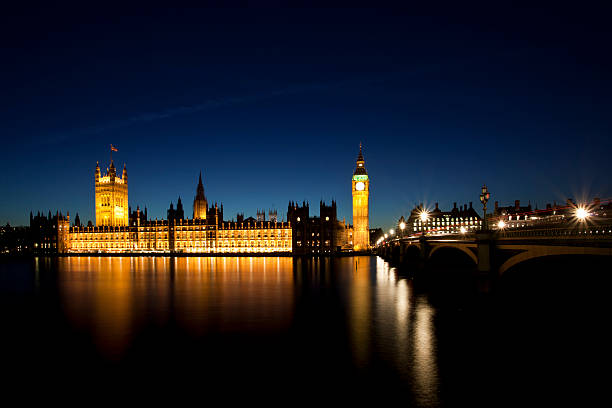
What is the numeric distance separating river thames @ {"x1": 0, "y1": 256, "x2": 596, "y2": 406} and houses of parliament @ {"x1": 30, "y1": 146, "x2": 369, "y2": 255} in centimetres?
11057

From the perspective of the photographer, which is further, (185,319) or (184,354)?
(185,319)

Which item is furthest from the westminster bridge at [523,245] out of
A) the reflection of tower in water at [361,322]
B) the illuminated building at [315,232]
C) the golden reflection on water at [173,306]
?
the illuminated building at [315,232]

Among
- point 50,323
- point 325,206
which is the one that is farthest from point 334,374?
point 325,206

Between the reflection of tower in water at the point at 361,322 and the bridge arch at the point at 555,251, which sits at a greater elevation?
the bridge arch at the point at 555,251

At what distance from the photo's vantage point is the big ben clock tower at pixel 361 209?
158250 mm

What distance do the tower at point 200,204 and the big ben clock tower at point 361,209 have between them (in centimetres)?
6111

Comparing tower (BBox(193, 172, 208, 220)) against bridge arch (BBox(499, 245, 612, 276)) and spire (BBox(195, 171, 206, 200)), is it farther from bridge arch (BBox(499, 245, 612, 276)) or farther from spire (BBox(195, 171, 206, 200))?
bridge arch (BBox(499, 245, 612, 276))

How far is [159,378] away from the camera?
60.1 ft

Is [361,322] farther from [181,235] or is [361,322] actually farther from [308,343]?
[181,235]

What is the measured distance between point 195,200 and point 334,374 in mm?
178419

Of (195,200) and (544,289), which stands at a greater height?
(195,200)

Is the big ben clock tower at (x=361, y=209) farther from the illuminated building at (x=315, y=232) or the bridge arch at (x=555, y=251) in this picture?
the bridge arch at (x=555, y=251)

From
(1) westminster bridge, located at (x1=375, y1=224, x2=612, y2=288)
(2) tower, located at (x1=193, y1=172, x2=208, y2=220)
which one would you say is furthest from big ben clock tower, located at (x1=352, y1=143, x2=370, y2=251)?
(1) westminster bridge, located at (x1=375, y1=224, x2=612, y2=288)

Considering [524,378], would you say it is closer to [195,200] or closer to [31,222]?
[195,200]
